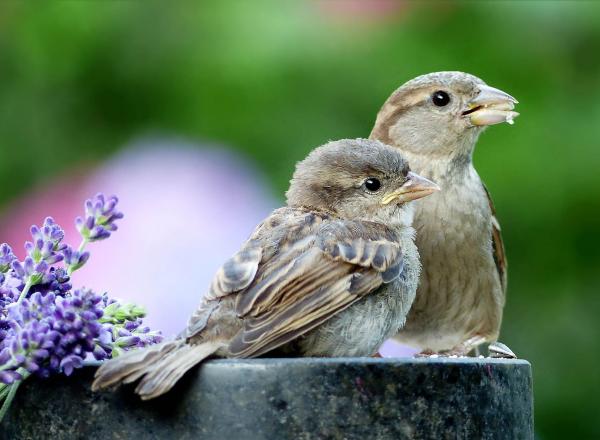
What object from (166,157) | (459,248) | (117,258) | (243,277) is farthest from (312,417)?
(166,157)

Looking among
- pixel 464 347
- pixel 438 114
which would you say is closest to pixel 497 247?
pixel 464 347

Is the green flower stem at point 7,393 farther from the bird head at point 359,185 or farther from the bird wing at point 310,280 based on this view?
the bird head at point 359,185

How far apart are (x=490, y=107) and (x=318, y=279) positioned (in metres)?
1.18

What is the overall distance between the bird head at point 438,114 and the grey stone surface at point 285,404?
4.73 ft

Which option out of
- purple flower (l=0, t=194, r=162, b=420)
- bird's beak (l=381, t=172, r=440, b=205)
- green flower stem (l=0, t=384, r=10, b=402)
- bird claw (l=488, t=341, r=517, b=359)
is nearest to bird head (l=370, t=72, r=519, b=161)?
bird's beak (l=381, t=172, r=440, b=205)

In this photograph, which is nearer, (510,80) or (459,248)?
(459,248)

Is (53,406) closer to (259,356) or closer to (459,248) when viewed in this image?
(259,356)

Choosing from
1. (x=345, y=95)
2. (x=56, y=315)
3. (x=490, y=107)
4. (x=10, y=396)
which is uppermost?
(x=345, y=95)

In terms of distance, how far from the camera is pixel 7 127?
4.00 metres

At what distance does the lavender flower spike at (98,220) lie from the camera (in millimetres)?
1708

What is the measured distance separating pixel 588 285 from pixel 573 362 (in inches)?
10.4

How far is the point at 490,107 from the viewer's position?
2.91m

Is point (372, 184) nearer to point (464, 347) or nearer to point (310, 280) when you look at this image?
point (310, 280)

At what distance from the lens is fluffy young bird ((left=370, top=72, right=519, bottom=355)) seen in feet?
9.52
